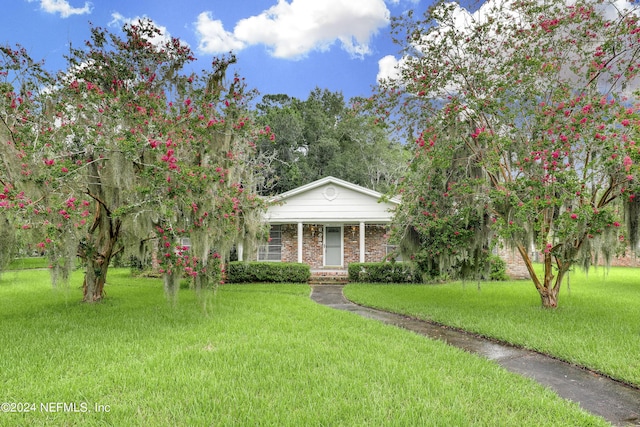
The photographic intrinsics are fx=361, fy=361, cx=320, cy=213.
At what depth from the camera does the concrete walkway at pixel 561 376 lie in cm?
341

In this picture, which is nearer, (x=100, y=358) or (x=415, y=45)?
(x=100, y=358)

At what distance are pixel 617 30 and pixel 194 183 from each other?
7.92m

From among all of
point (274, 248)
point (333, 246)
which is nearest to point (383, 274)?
point (333, 246)

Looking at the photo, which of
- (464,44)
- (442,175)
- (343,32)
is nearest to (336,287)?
(442,175)

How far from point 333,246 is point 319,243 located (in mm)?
644

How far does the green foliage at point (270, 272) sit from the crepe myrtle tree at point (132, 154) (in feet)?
16.3

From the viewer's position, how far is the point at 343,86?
36406 mm

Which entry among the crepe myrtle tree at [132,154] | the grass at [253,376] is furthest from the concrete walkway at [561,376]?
the crepe myrtle tree at [132,154]

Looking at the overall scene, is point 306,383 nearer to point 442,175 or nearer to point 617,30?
point 442,175

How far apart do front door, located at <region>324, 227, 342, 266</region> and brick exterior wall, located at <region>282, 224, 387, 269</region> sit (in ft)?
0.61

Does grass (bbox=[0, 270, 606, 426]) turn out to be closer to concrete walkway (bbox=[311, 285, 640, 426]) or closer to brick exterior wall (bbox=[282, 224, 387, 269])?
concrete walkway (bbox=[311, 285, 640, 426])

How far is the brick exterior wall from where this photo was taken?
626 inches

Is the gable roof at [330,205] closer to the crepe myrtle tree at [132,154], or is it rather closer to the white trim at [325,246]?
the white trim at [325,246]

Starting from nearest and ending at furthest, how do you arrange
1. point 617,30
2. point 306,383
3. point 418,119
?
point 306,383
point 617,30
point 418,119
